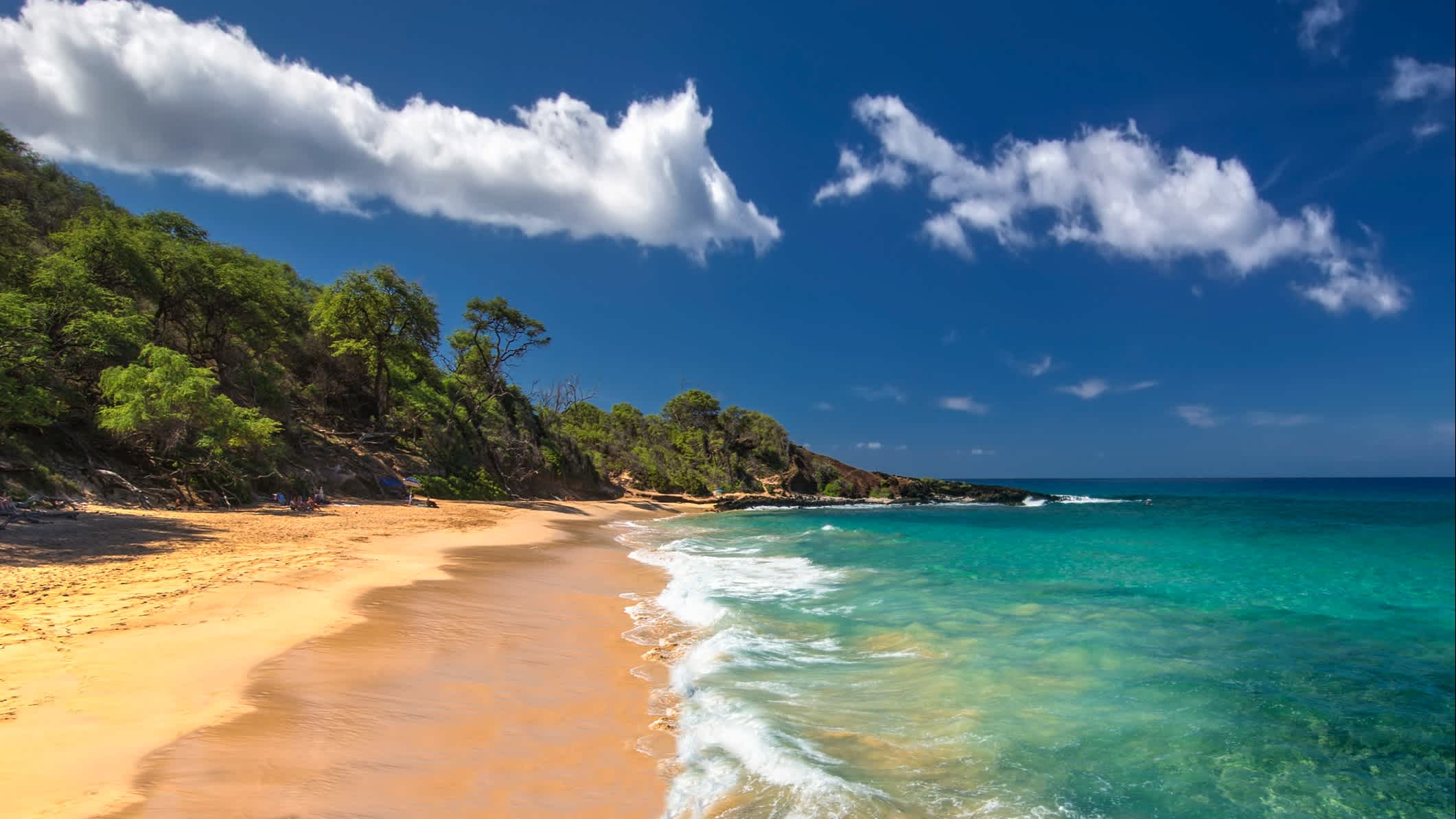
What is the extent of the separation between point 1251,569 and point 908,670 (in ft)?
46.1

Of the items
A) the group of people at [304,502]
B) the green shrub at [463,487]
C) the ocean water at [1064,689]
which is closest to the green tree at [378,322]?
the green shrub at [463,487]

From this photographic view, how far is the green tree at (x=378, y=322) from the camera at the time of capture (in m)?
29.5

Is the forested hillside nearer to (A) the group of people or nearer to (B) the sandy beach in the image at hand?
(A) the group of people

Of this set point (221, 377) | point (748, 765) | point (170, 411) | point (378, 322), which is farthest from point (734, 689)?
point (378, 322)

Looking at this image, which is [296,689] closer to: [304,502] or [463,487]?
[304,502]

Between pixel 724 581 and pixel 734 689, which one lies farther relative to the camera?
pixel 724 581

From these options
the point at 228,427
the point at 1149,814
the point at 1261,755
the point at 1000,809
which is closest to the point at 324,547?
the point at 228,427

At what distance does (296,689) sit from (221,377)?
25564mm

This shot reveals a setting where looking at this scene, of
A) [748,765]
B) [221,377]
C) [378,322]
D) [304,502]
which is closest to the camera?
[748,765]

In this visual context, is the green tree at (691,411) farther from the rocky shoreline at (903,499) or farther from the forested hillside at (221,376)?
the forested hillside at (221,376)

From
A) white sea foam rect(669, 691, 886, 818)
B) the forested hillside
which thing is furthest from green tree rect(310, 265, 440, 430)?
white sea foam rect(669, 691, 886, 818)

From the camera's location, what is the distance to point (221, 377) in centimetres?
2358

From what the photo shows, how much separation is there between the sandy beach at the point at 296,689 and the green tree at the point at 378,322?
2123cm

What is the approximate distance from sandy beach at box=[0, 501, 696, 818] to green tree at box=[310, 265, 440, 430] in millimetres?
21227
